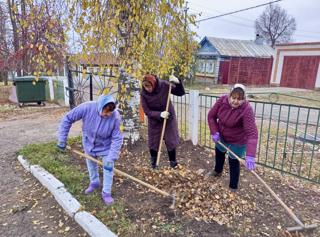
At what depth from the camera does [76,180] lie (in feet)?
11.0

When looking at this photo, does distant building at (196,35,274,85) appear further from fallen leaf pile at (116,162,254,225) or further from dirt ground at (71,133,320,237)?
fallen leaf pile at (116,162,254,225)

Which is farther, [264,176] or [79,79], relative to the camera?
[79,79]

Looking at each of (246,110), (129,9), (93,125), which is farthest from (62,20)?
(246,110)

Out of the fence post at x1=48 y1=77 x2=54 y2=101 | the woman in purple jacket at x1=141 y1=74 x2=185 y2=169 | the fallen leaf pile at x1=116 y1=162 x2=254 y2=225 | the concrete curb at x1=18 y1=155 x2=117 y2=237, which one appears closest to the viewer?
the concrete curb at x1=18 y1=155 x2=117 y2=237

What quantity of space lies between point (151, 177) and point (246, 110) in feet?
4.66

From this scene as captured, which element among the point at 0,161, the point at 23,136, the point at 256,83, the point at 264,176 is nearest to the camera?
the point at 264,176

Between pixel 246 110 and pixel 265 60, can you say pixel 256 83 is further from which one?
pixel 246 110

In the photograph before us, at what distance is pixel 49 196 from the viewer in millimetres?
3131

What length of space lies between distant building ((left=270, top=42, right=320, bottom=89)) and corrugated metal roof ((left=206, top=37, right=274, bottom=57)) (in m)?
3.41

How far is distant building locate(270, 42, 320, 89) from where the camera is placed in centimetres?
1955

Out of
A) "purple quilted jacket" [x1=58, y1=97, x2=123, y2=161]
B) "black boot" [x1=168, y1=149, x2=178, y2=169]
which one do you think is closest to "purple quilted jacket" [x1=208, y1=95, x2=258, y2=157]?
"black boot" [x1=168, y1=149, x2=178, y2=169]

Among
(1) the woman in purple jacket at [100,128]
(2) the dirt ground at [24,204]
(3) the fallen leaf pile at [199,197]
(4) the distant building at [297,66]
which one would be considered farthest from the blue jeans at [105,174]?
(4) the distant building at [297,66]

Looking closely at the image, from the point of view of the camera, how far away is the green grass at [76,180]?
8.36 ft

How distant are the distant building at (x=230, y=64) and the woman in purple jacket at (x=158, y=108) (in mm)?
19791
